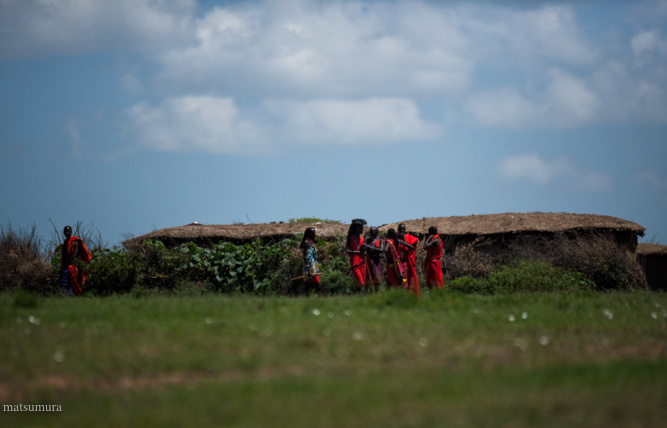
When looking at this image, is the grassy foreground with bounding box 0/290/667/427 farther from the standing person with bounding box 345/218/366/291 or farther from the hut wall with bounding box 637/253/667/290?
the hut wall with bounding box 637/253/667/290

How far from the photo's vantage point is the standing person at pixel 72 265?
667 inches

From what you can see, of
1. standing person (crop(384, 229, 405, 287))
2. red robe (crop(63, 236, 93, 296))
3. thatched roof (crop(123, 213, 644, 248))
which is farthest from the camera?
thatched roof (crop(123, 213, 644, 248))

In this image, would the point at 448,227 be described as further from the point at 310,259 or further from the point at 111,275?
the point at 111,275

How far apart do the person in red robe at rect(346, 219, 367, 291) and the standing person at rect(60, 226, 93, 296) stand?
22.4 feet

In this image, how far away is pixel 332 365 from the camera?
7000mm

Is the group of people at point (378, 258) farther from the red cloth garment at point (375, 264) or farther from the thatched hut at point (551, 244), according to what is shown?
the thatched hut at point (551, 244)

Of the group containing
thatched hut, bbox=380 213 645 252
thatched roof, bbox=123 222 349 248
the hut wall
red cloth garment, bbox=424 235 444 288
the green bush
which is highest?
thatched roof, bbox=123 222 349 248

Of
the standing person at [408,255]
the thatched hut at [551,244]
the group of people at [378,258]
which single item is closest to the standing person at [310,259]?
the group of people at [378,258]

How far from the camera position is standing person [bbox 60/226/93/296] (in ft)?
55.6

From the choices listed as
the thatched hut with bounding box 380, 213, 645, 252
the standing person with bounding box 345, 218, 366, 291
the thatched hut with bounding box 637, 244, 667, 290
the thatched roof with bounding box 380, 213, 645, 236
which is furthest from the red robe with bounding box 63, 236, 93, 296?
the thatched hut with bounding box 637, 244, 667, 290

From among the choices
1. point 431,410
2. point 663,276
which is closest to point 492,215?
point 663,276

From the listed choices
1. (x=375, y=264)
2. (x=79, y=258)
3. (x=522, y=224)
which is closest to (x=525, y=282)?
(x=375, y=264)

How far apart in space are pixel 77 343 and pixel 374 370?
12.0 feet

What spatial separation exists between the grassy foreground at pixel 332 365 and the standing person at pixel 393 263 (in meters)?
4.92
